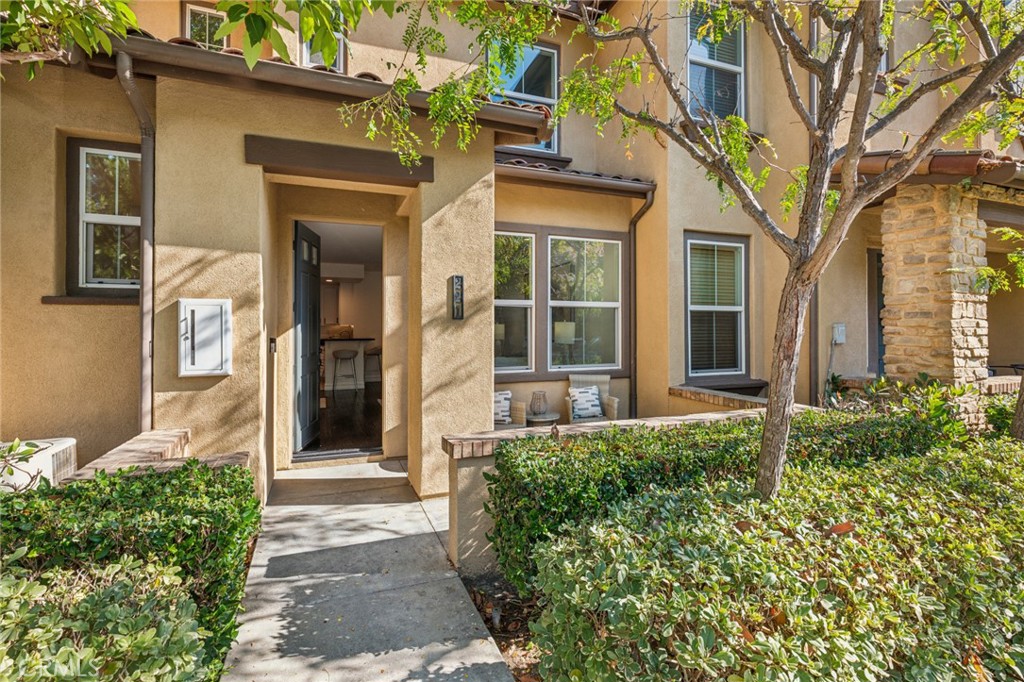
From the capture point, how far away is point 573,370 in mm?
7137

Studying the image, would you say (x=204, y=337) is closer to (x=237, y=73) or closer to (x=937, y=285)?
(x=237, y=73)

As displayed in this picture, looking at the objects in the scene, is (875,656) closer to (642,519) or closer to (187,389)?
(642,519)

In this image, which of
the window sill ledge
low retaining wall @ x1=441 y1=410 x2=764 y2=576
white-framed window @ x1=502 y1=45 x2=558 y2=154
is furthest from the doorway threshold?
white-framed window @ x1=502 y1=45 x2=558 y2=154

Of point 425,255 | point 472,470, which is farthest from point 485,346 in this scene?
point 472,470

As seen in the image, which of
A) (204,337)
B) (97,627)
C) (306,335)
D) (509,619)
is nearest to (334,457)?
(306,335)

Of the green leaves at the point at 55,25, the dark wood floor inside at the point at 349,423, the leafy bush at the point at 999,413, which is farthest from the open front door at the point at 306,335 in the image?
the leafy bush at the point at 999,413

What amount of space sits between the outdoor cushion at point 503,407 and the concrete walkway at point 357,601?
1851 millimetres

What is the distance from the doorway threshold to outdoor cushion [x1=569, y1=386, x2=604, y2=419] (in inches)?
109

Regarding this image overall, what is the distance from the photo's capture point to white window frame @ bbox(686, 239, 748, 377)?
23.1 feet

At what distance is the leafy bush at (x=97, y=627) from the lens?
1.32 meters

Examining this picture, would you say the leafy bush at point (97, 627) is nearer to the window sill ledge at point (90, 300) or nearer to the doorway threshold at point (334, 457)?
the window sill ledge at point (90, 300)

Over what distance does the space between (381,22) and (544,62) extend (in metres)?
2.62

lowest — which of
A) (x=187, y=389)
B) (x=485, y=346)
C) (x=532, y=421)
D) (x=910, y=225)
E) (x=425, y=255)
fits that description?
(x=532, y=421)

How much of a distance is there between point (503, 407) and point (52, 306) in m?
4.78
